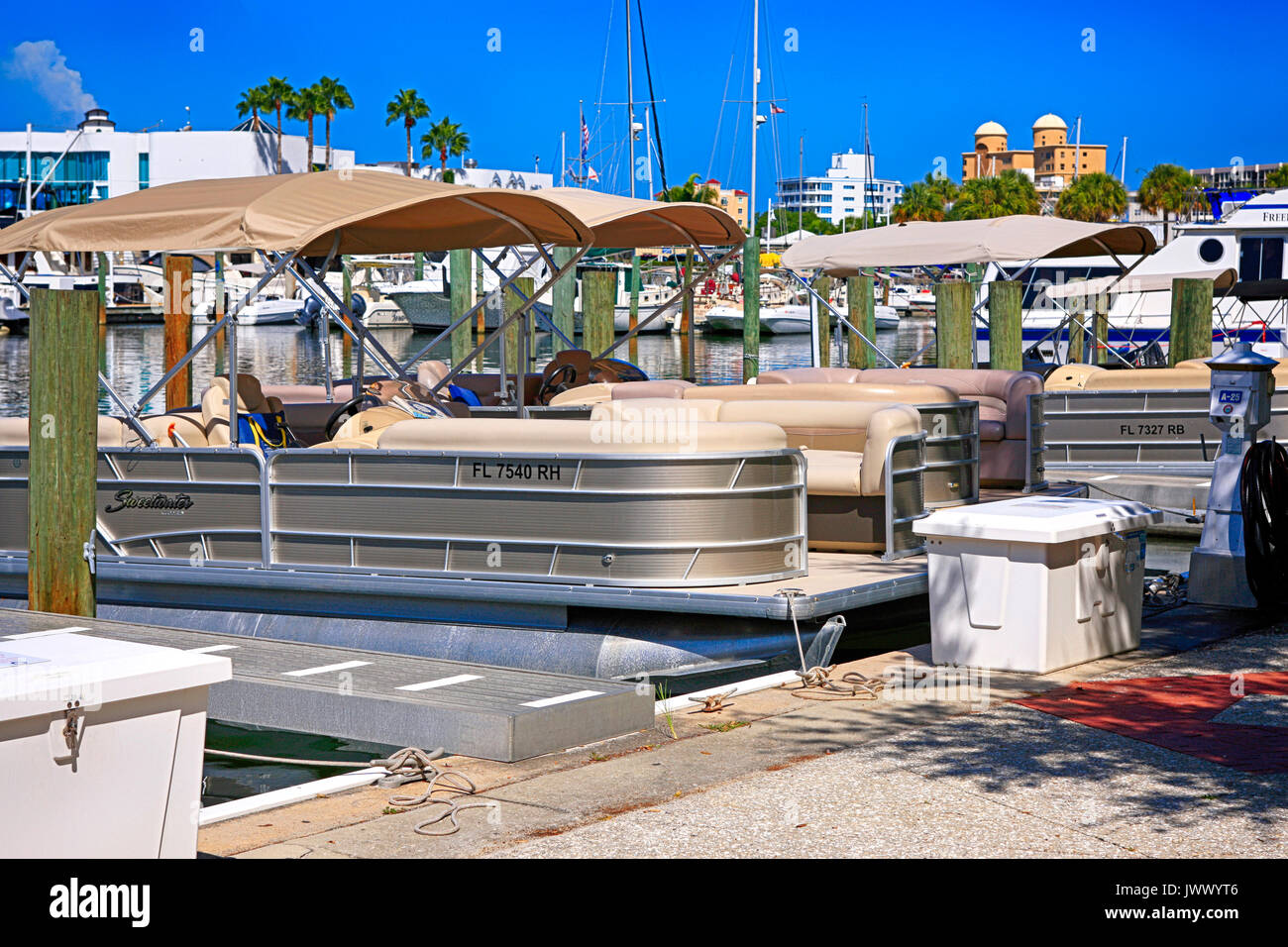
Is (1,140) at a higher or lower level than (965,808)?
higher

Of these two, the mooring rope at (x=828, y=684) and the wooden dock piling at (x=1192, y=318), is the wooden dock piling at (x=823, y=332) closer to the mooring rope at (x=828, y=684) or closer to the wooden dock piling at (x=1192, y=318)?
the wooden dock piling at (x=1192, y=318)

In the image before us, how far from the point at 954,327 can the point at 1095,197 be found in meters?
70.8

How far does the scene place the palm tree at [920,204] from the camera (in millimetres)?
93500

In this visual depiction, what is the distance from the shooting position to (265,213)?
29.2ft

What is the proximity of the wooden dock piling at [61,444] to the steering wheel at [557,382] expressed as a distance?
526 cm

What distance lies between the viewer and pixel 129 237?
921 cm

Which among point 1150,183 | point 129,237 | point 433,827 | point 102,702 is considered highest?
point 1150,183

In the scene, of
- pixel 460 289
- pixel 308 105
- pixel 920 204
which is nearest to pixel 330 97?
pixel 308 105

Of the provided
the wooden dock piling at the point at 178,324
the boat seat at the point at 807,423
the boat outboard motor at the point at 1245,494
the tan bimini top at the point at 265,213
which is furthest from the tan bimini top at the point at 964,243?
the boat outboard motor at the point at 1245,494

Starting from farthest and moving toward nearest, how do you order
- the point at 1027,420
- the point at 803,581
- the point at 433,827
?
1. the point at 1027,420
2. the point at 803,581
3. the point at 433,827

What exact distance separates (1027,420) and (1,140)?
85544 millimetres

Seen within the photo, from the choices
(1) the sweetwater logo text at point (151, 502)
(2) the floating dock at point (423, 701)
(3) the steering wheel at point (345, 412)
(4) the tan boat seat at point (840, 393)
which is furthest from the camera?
(4) the tan boat seat at point (840, 393)
